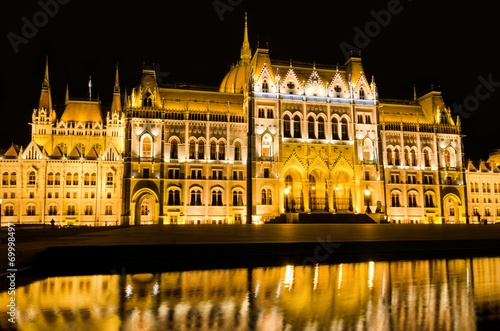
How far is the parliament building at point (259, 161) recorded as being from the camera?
6047 centimetres

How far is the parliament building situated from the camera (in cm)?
6047

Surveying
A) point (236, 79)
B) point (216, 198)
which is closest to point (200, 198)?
point (216, 198)

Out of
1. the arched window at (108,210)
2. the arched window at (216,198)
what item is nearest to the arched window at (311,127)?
the arched window at (216,198)

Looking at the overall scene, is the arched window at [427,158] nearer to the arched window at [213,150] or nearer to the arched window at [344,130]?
the arched window at [344,130]

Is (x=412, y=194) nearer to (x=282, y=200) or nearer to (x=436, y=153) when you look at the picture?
(x=436, y=153)

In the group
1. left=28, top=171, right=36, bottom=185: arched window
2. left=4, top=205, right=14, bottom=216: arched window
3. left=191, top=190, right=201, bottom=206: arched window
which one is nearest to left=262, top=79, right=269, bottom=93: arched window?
left=191, top=190, right=201, bottom=206: arched window

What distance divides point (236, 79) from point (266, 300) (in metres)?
68.1

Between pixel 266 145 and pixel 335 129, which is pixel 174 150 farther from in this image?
pixel 335 129

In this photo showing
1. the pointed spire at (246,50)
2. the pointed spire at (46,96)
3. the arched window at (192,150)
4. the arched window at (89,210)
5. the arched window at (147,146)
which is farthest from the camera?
the pointed spire at (246,50)

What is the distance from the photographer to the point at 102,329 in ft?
28.6

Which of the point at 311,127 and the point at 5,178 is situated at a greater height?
the point at 311,127

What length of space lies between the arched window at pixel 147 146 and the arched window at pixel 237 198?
45.1 ft

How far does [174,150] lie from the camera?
2419 inches

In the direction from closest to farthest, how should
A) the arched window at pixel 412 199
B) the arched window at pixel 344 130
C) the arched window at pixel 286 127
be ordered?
the arched window at pixel 286 127 < the arched window at pixel 344 130 < the arched window at pixel 412 199
